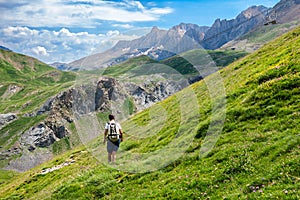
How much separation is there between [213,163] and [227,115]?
686 cm

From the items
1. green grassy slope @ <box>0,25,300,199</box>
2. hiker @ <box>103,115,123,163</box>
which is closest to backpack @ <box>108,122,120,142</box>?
hiker @ <box>103,115,123,163</box>

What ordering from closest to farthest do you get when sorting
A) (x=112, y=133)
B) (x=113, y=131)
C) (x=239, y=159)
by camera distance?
1. (x=239, y=159)
2. (x=113, y=131)
3. (x=112, y=133)

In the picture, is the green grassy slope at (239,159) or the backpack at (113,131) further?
the backpack at (113,131)

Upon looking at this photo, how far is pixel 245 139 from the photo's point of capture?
1927 centimetres

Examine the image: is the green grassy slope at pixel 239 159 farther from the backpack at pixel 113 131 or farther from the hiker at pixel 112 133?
the backpack at pixel 113 131

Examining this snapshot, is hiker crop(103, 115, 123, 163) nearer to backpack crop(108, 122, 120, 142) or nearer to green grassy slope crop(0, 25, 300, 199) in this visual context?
backpack crop(108, 122, 120, 142)

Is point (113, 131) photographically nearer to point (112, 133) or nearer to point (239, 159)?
point (112, 133)

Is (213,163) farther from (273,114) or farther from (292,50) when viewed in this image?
(292,50)

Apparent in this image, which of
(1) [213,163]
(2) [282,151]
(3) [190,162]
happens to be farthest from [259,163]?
(3) [190,162]

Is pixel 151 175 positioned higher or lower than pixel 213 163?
lower

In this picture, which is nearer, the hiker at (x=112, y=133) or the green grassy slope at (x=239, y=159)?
the green grassy slope at (x=239, y=159)

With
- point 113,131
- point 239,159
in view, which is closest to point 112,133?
point 113,131

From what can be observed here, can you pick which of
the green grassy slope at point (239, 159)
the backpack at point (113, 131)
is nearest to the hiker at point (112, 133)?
the backpack at point (113, 131)

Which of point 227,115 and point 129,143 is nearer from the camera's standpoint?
point 227,115
